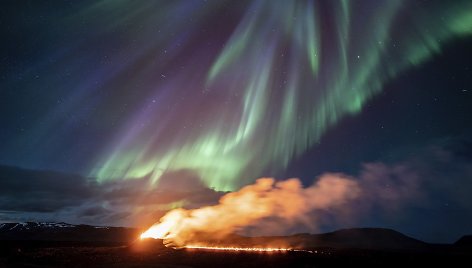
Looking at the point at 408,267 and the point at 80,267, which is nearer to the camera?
the point at 80,267

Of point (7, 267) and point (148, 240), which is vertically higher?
point (148, 240)

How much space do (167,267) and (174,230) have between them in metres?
49.8

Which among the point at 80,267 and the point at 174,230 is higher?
the point at 174,230

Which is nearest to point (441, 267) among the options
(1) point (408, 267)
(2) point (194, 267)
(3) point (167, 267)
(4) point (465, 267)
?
(4) point (465, 267)

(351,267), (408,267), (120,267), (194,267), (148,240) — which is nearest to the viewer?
(120,267)

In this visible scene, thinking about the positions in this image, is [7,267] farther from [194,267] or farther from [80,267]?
[194,267]

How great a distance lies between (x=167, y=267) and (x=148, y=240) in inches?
1520

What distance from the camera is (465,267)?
10212 cm

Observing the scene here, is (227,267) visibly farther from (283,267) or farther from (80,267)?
(80,267)

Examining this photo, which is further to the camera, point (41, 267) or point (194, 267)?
point (194, 267)

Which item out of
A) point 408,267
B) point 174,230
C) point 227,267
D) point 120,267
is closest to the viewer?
point 120,267

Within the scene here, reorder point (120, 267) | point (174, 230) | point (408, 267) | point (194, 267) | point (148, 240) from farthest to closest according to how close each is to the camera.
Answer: point (174, 230) → point (148, 240) → point (408, 267) → point (194, 267) → point (120, 267)

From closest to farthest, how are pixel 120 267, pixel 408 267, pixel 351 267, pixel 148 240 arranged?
pixel 120 267 → pixel 351 267 → pixel 408 267 → pixel 148 240

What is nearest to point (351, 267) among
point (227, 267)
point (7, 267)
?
point (227, 267)
